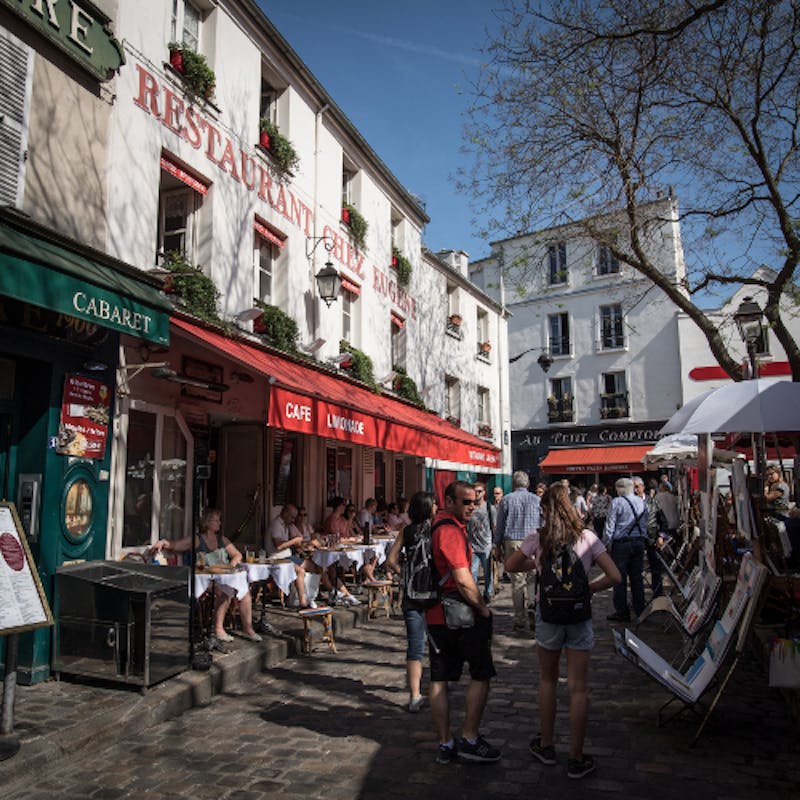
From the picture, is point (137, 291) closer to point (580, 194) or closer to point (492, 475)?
point (580, 194)

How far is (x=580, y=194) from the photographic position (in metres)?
10.1

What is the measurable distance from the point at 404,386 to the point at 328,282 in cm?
457

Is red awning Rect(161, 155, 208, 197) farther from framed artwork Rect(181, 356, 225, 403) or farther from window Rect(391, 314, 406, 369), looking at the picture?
window Rect(391, 314, 406, 369)

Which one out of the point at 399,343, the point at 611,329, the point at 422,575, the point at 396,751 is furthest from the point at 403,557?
the point at 611,329

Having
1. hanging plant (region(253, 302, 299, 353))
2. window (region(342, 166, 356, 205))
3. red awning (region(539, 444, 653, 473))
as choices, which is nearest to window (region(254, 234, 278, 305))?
hanging plant (region(253, 302, 299, 353))

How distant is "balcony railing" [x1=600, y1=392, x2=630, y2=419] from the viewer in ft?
88.4

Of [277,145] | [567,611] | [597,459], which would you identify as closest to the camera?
[567,611]

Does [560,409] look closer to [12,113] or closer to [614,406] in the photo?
[614,406]

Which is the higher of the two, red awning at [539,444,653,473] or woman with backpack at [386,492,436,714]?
red awning at [539,444,653,473]

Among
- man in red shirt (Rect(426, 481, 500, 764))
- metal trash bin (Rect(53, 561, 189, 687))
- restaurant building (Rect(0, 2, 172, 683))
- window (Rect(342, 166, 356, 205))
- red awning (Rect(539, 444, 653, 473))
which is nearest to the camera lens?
man in red shirt (Rect(426, 481, 500, 764))

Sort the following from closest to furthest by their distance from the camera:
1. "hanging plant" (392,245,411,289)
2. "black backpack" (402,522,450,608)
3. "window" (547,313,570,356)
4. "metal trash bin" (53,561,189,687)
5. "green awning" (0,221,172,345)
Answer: "black backpack" (402,522,450,608), "green awning" (0,221,172,345), "metal trash bin" (53,561,189,687), "hanging plant" (392,245,411,289), "window" (547,313,570,356)

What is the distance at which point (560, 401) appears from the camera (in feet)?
93.4

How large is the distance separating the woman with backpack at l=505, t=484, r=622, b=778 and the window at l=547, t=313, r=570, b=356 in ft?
83.6

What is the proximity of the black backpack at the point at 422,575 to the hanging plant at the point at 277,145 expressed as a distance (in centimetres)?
788
